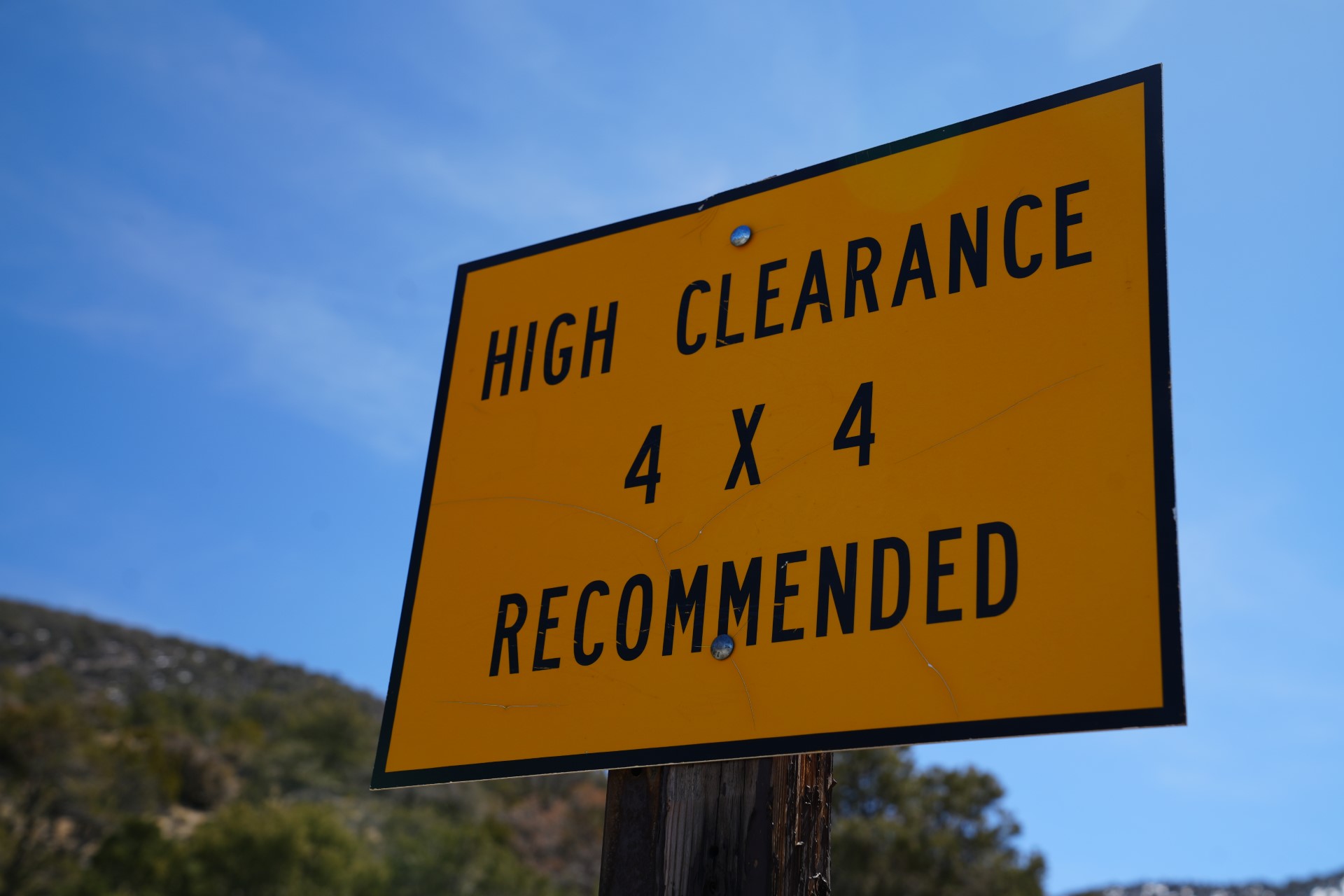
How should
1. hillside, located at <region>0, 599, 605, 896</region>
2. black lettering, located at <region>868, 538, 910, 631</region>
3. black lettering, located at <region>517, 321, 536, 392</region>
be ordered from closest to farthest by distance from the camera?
1. black lettering, located at <region>868, 538, 910, 631</region>
2. black lettering, located at <region>517, 321, 536, 392</region>
3. hillside, located at <region>0, 599, 605, 896</region>

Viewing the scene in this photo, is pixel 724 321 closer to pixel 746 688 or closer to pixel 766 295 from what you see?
pixel 766 295

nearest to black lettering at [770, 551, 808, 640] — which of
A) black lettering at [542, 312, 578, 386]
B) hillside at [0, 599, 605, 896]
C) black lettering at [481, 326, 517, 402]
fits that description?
black lettering at [542, 312, 578, 386]

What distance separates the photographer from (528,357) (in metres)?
2.91

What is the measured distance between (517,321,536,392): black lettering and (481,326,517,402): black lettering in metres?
0.04

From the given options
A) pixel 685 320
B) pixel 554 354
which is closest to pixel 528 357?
pixel 554 354

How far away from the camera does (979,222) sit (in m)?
2.42

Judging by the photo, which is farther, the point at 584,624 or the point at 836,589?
the point at 584,624

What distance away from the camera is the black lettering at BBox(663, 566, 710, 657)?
2266mm

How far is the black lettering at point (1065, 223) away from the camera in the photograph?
2270 millimetres

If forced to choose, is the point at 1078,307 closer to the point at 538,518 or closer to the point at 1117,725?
the point at 1117,725

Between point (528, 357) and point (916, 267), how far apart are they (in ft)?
3.19

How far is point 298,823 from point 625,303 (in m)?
26.0

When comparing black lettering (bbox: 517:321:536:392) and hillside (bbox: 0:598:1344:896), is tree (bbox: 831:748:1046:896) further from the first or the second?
black lettering (bbox: 517:321:536:392)

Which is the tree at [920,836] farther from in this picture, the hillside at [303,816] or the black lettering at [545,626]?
the black lettering at [545,626]
